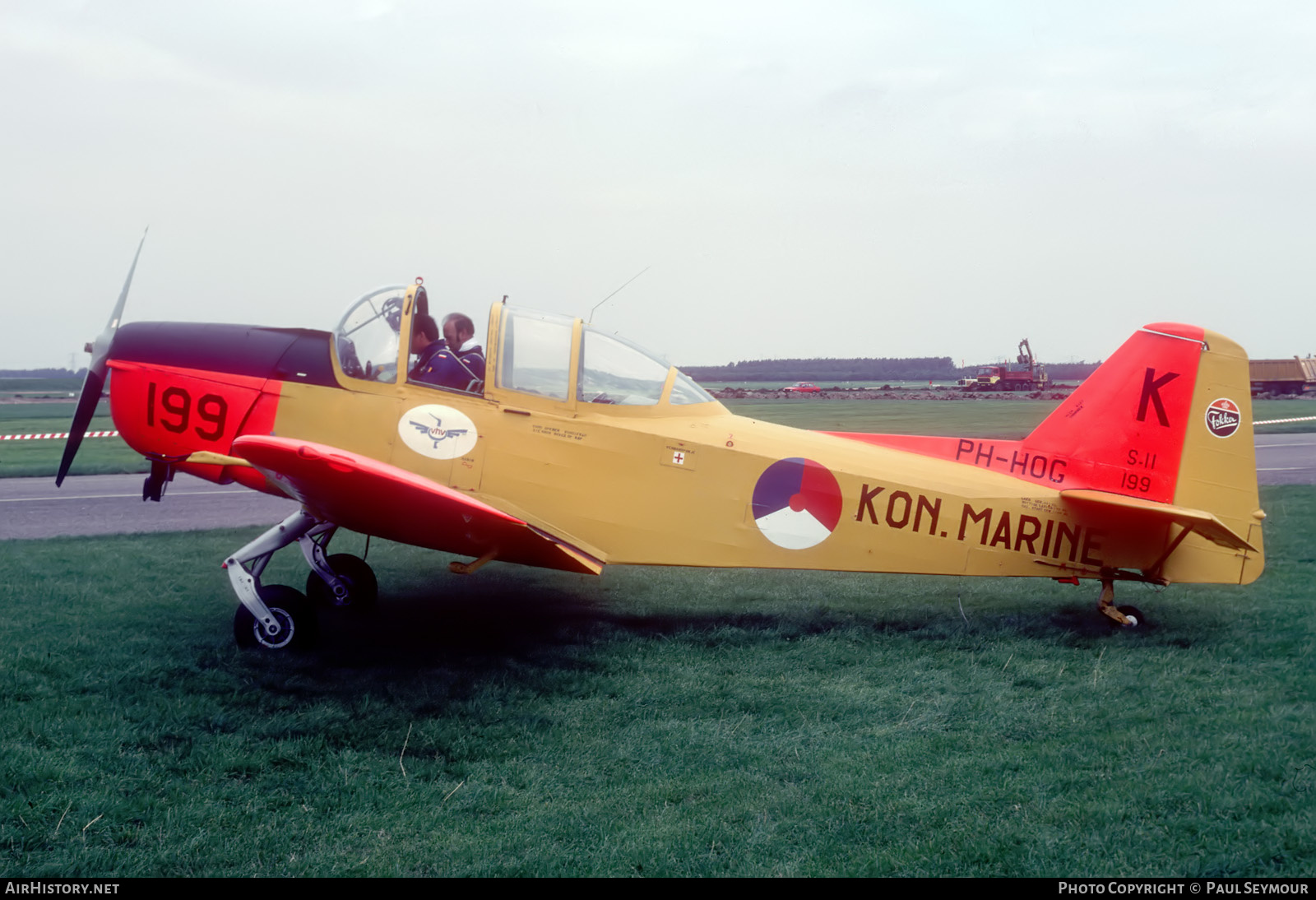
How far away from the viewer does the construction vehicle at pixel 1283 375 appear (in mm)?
42562

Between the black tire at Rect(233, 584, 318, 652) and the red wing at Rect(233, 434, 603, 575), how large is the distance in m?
0.56

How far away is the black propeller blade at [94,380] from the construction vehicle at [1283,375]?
163 ft

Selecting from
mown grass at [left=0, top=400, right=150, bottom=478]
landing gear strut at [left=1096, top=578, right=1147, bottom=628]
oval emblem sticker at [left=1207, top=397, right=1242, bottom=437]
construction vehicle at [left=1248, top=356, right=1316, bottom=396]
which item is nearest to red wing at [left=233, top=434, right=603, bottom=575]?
landing gear strut at [left=1096, top=578, right=1147, bottom=628]

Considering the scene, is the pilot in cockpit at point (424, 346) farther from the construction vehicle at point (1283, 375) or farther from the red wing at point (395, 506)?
the construction vehicle at point (1283, 375)

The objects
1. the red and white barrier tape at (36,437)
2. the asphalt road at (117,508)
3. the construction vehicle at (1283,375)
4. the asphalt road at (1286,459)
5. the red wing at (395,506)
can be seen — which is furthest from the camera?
the construction vehicle at (1283,375)

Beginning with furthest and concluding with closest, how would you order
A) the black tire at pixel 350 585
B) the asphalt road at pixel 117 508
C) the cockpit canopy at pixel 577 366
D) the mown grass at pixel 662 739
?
the asphalt road at pixel 117 508, the black tire at pixel 350 585, the cockpit canopy at pixel 577 366, the mown grass at pixel 662 739

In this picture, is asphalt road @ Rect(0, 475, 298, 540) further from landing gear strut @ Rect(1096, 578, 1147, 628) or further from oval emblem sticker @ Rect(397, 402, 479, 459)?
landing gear strut @ Rect(1096, 578, 1147, 628)

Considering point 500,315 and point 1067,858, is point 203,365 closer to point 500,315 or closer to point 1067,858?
point 500,315

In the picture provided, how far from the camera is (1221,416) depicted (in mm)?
5902

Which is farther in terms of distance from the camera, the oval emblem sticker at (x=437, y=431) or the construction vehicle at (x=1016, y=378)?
the construction vehicle at (x=1016, y=378)

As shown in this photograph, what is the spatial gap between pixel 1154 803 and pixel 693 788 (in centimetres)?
191

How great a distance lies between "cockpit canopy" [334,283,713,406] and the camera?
5.43 metres

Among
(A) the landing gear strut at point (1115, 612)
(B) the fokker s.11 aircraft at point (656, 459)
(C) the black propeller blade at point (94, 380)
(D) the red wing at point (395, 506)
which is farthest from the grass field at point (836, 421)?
(A) the landing gear strut at point (1115, 612)

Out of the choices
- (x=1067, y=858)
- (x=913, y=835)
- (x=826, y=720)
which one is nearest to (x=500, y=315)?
(x=826, y=720)
